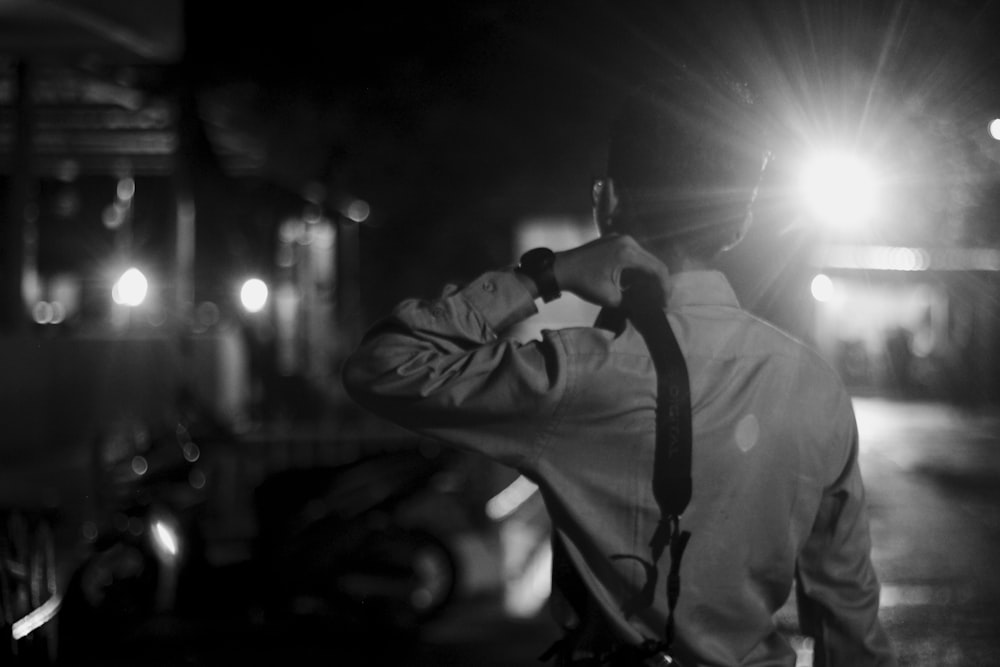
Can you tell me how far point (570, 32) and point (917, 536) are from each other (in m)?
5.92

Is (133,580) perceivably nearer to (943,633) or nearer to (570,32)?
(943,633)

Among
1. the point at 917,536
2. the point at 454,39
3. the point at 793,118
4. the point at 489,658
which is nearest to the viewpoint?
the point at 793,118

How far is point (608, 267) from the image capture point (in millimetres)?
2062

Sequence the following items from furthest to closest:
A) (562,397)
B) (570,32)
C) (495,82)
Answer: (495,82)
(570,32)
(562,397)

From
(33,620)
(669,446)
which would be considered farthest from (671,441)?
(33,620)

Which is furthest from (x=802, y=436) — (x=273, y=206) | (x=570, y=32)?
(x=273, y=206)

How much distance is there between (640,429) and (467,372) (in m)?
0.31

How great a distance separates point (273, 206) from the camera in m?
22.3

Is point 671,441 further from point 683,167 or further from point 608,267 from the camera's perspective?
point 683,167

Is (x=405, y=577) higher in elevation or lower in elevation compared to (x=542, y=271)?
lower

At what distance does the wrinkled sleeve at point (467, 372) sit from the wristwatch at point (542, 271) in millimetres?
26

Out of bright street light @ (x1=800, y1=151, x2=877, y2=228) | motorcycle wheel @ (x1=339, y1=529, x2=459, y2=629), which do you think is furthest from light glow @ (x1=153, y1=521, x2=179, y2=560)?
bright street light @ (x1=800, y1=151, x2=877, y2=228)

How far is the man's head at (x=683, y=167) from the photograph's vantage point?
214 centimetres

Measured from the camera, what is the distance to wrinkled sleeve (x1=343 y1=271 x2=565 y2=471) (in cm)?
201
